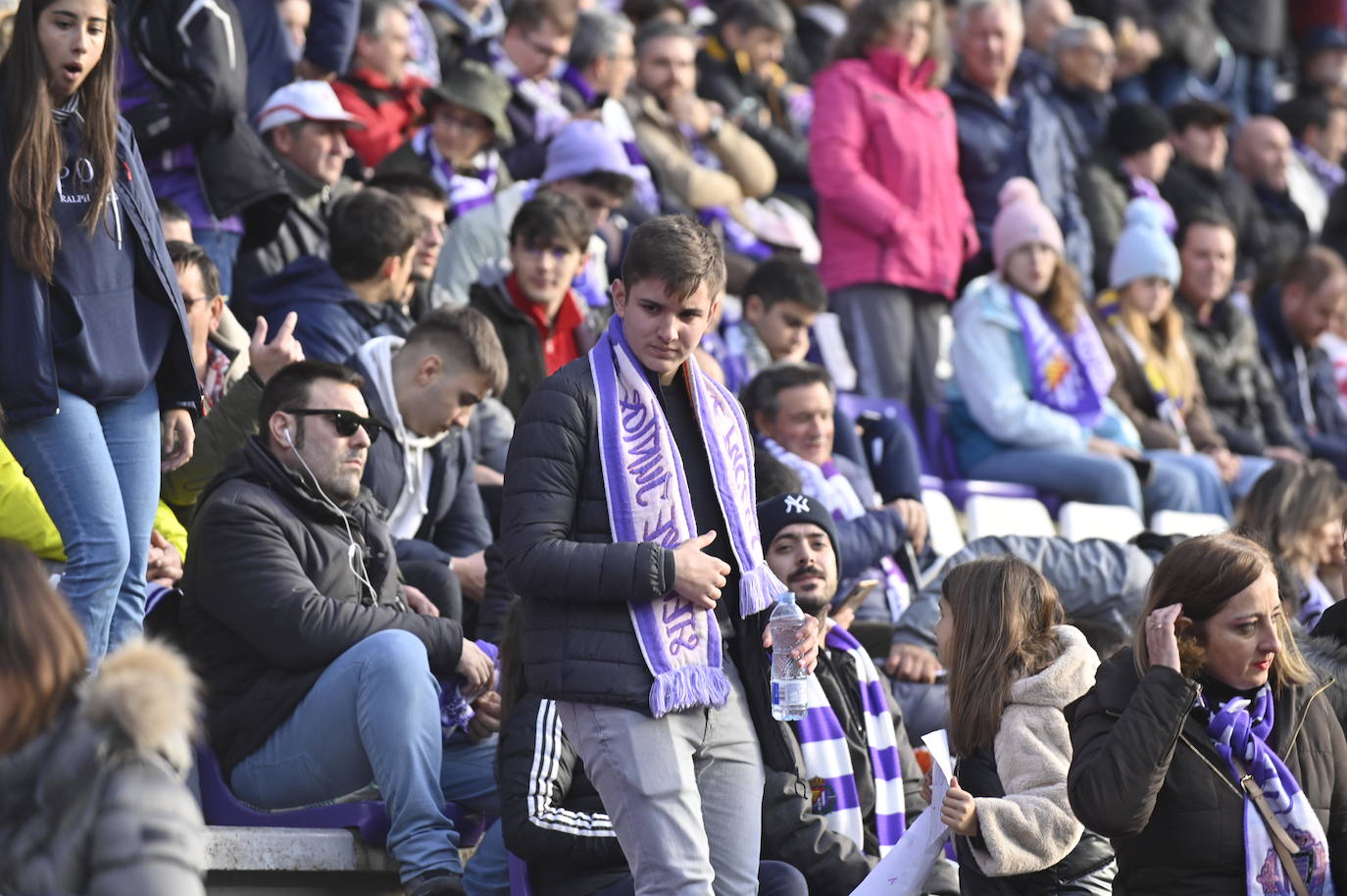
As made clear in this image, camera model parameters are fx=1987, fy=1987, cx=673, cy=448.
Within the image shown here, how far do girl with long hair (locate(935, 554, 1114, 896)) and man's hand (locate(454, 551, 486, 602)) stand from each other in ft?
5.97

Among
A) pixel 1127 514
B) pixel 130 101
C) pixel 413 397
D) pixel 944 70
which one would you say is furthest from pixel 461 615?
pixel 944 70

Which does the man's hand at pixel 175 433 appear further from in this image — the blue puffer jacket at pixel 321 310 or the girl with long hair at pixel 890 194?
the girl with long hair at pixel 890 194

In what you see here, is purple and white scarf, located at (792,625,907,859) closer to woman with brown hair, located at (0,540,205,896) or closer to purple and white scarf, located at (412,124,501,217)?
woman with brown hair, located at (0,540,205,896)

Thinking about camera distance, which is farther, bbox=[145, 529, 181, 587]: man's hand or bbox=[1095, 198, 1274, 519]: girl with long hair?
bbox=[1095, 198, 1274, 519]: girl with long hair

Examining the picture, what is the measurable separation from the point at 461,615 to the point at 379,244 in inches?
57.6

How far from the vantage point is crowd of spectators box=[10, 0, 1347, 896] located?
398cm

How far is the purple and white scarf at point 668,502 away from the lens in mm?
3883

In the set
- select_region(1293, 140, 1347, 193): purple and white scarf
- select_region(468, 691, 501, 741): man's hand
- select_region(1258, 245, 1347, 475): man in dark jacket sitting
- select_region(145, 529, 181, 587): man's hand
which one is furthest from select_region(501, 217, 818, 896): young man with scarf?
select_region(1293, 140, 1347, 193): purple and white scarf

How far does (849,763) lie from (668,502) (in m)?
1.68

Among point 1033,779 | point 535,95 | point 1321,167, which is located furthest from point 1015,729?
point 1321,167

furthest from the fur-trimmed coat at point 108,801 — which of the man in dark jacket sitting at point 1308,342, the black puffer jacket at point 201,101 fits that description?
the man in dark jacket sitting at point 1308,342

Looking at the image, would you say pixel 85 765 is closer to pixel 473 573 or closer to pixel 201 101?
pixel 473 573

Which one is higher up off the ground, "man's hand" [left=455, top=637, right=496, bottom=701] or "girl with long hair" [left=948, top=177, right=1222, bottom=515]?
"man's hand" [left=455, top=637, right=496, bottom=701]

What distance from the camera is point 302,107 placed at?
7578mm
